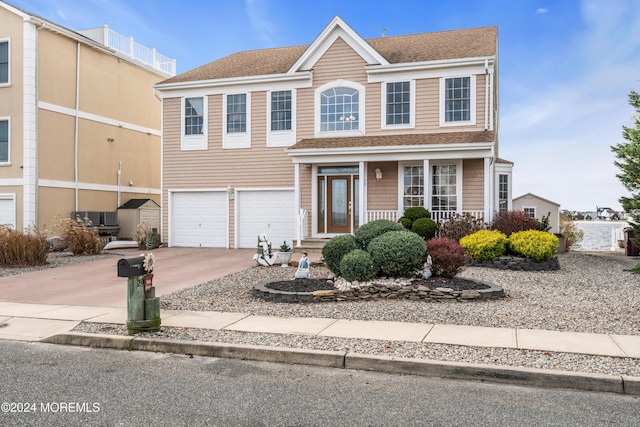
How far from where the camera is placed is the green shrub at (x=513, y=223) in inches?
593

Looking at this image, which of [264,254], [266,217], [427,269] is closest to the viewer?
[427,269]

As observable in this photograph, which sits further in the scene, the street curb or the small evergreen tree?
the small evergreen tree

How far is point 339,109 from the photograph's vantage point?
1917cm

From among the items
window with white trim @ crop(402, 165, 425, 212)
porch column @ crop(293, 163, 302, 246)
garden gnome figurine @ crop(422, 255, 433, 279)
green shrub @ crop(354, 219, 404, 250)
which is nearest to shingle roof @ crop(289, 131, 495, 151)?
porch column @ crop(293, 163, 302, 246)

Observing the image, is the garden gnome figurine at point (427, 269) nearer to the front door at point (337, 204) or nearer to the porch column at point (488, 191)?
the porch column at point (488, 191)

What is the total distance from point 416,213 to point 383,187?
7.09ft

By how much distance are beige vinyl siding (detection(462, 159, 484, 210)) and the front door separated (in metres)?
3.72

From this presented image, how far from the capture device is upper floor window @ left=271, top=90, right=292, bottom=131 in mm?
19656

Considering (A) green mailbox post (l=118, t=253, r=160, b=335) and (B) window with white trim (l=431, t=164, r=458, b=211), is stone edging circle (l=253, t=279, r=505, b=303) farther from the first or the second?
(B) window with white trim (l=431, t=164, r=458, b=211)

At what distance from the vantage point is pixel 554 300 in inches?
370

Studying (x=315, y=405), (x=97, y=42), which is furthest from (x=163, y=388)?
(x=97, y=42)

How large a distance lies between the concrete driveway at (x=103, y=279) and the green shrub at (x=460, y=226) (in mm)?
5949

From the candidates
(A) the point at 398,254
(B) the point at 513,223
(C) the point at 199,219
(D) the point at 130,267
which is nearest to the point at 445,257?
(A) the point at 398,254

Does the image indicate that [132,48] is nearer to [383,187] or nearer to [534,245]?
[383,187]
